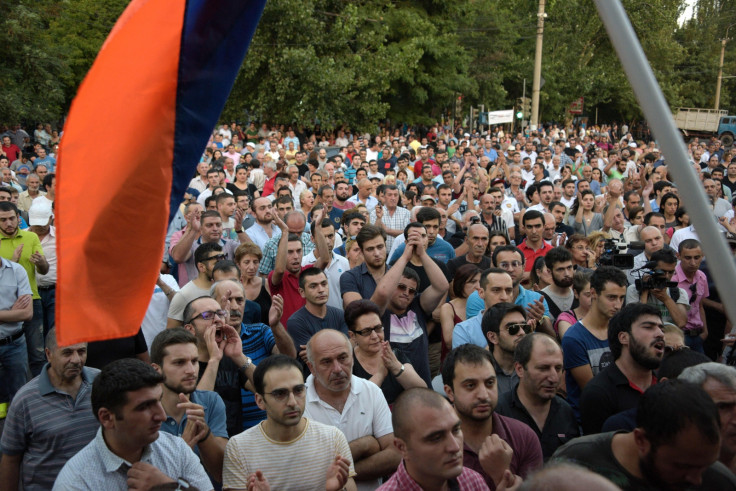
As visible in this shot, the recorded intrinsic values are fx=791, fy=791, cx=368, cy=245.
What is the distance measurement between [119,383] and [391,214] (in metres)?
7.31

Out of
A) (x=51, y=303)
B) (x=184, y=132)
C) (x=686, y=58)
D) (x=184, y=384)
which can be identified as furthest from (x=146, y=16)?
(x=686, y=58)

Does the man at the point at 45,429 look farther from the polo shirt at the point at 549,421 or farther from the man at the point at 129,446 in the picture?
the polo shirt at the point at 549,421

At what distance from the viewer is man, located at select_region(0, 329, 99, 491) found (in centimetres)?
427

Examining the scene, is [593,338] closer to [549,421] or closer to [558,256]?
[549,421]

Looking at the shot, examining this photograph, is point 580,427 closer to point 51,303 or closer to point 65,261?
point 65,261

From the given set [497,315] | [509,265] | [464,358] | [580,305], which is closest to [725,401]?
[464,358]

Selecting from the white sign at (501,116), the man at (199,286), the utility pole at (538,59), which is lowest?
the man at (199,286)

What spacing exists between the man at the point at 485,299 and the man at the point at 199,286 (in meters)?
2.16

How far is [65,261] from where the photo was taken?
3273mm

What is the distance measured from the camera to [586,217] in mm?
11289

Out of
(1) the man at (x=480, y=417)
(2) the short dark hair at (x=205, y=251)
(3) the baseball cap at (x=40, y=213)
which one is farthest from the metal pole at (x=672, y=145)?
(3) the baseball cap at (x=40, y=213)

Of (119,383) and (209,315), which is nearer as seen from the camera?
(119,383)

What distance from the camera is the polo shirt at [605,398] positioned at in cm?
454

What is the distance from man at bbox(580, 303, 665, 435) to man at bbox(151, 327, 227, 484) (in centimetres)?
212
